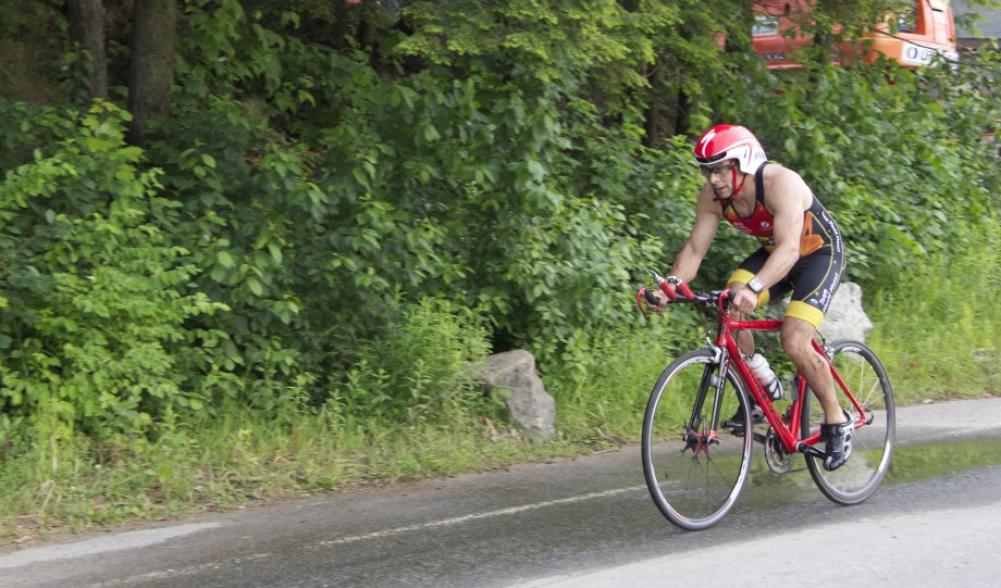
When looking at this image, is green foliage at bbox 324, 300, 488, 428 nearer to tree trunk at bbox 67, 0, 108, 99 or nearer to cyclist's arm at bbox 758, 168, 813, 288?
cyclist's arm at bbox 758, 168, 813, 288

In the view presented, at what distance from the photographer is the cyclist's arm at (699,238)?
626cm

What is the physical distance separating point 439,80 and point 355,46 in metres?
2.65

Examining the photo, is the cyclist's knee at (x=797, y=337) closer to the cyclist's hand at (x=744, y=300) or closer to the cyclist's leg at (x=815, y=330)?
the cyclist's leg at (x=815, y=330)

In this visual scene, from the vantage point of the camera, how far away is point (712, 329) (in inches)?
397

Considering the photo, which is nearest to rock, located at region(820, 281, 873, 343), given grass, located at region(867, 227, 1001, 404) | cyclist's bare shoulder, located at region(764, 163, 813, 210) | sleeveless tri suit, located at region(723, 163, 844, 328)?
grass, located at region(867, 227, 1001, 404)

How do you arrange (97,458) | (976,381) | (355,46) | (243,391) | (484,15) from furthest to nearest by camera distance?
1. (355,46)
2. (976,381)
3. (484,15)
4. (243,391)
5. (97,458)

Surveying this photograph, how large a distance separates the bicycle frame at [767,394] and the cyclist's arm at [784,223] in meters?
0.30

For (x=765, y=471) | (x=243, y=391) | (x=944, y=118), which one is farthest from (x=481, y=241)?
(x=944, y=118)

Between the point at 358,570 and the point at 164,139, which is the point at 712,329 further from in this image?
the point at 358,570

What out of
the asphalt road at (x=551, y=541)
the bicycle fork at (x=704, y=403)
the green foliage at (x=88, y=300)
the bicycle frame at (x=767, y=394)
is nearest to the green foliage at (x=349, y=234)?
the green foliage at (x=88, y=300)

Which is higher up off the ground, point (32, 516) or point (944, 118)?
point (944, 118)

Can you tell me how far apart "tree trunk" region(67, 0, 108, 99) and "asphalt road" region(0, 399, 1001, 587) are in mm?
4509

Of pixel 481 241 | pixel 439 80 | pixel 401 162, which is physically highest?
pixel 439 80

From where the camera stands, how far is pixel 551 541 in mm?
5727
